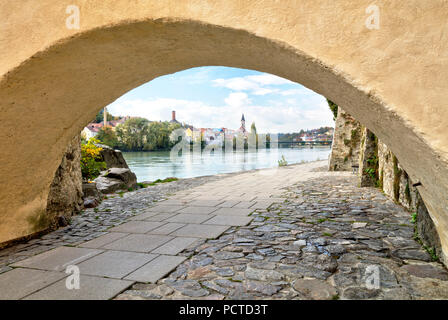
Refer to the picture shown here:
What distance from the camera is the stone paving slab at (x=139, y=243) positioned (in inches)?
112

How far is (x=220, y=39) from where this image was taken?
187 cm

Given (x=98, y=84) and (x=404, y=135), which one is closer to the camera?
(x=404, y=135)

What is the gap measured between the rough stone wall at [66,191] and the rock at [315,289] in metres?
3.09

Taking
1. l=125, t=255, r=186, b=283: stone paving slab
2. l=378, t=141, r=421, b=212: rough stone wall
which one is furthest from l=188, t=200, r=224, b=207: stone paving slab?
l=378, t=141, r=421, b=212: rough stone wall

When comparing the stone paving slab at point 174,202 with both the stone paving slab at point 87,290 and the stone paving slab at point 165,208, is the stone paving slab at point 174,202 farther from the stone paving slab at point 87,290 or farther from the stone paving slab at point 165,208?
the stone paving slab at point 87,290

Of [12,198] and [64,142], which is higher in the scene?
[64,142]

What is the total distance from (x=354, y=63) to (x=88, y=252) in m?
2.71

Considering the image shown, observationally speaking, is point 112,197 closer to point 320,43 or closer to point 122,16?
point 122,16

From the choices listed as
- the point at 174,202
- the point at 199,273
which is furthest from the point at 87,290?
the point at 174,202

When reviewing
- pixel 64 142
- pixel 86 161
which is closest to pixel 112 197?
pixel 86 161

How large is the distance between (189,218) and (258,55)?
2.62 meters

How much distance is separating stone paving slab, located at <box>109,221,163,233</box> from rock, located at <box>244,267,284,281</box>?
1676mm

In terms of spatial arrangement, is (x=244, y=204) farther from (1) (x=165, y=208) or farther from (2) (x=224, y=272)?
(2) (x=224, y=272)

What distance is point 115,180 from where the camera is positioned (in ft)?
23.1
